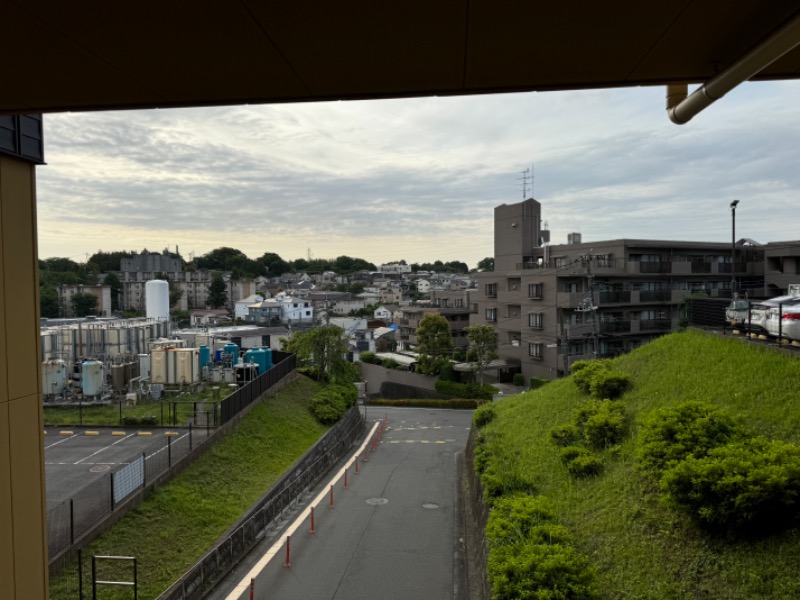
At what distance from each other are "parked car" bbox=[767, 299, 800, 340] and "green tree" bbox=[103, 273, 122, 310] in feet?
297

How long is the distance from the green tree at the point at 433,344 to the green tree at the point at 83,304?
5446 centimetres

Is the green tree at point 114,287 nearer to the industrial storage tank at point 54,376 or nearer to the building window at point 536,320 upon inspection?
the industrial storage tank at point 54,376

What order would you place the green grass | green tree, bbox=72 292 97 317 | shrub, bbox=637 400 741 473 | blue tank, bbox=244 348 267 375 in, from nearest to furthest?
shrub, bbox=637 400 741 473, the green grass, blue tank, bbox=244 348 267 375, green tree, bbox=72 292 97 317

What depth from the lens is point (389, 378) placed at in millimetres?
43844

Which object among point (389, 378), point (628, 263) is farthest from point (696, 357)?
point (389, 378)

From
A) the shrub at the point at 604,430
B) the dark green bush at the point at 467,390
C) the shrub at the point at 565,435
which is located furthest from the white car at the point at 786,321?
the dark green bush at the point at 467,390

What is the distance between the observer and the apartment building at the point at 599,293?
36562 millimetres

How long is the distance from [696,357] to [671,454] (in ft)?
18.6

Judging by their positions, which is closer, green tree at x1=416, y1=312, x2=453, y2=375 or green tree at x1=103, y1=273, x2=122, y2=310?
green tree at x1=416, y1=312, x2=453, y2=375

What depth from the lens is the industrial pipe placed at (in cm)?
273

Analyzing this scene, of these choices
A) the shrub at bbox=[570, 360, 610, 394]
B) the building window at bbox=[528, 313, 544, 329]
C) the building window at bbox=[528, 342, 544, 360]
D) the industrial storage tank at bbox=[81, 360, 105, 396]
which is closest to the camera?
the shrub at bbox=[570, 360, 610, 394]

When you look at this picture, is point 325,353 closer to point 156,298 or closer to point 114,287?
point 156,298

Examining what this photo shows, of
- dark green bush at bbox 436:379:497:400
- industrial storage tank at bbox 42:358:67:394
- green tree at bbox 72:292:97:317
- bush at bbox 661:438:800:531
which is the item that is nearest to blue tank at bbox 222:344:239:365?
industrial storage tank at bbox 42:358:67:394

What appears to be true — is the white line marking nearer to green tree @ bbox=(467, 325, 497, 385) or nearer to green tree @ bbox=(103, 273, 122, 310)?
green tree @ bbox=(467, 325, 497, 385)
